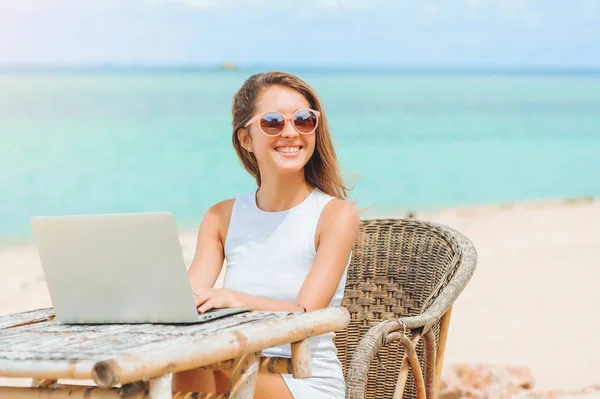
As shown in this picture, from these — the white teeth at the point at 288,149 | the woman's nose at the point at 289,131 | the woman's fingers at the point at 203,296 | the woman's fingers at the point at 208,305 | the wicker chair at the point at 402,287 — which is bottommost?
the wicker chair at the point at 402,287

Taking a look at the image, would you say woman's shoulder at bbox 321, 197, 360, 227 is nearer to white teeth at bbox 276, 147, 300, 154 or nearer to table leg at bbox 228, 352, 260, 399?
white teeth at bbox 276, 147, 300, 154

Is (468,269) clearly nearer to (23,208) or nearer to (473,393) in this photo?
(473,393)

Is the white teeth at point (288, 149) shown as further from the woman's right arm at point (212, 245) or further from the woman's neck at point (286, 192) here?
the woman's right arm at point (212, 245)

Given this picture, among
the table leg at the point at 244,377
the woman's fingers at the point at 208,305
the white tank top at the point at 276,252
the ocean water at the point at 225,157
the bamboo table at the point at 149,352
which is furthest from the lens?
the ocean water at the point at 225,157

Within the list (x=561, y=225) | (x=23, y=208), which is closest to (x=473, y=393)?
(x=561, y=225)

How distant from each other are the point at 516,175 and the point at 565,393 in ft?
59.8

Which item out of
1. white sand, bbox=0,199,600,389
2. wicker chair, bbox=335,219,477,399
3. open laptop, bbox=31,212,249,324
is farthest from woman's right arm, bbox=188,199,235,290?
white sand, bbox=0,199,600,389

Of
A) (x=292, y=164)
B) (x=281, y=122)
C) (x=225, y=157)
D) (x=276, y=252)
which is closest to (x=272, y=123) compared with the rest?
(x=281, y=122)

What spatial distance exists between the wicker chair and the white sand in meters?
2.29

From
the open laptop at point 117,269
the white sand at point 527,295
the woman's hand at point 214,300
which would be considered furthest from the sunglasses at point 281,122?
the white sand at point 527,295

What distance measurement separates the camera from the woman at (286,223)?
2.63 metres

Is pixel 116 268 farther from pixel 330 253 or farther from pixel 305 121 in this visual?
pixel 305 121

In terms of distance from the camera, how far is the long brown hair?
9.55 feet

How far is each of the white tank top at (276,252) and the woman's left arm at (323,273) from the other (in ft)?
0.19
